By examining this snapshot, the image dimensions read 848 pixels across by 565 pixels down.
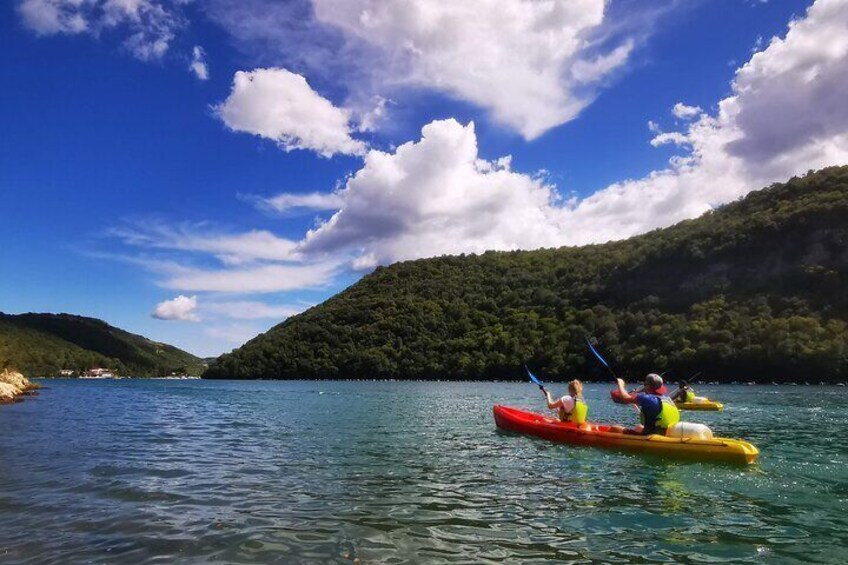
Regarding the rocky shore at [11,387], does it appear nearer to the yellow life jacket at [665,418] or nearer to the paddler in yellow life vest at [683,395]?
the yellow life jacket at [665,418]

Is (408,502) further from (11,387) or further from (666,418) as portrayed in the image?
(11,387)

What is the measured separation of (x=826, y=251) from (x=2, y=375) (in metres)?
117

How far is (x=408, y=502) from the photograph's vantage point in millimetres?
10703

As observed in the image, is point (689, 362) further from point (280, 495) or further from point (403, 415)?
point (280, 495)

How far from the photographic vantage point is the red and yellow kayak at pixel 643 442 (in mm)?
14969

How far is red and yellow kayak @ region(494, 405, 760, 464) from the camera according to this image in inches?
589

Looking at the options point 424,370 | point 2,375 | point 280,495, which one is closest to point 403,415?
point 280,495

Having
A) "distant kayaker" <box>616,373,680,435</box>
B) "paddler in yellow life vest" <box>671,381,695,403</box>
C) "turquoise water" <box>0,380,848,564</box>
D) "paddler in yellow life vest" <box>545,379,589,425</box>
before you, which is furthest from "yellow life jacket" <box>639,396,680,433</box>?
"paddler in yellow life vest" <box>671,381,695,403</box>

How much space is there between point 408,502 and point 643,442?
8421mm

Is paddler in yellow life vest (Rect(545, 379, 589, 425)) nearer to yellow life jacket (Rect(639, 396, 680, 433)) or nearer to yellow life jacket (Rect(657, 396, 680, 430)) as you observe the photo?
yellow life jacket (Rect(639, 396, 680, 433))

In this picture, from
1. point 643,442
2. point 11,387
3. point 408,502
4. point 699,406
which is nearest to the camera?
point 408,502

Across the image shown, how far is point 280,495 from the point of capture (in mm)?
11289

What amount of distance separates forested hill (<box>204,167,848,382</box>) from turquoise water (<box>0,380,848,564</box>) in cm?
8215

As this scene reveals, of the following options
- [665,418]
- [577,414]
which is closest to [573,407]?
[577,414]
